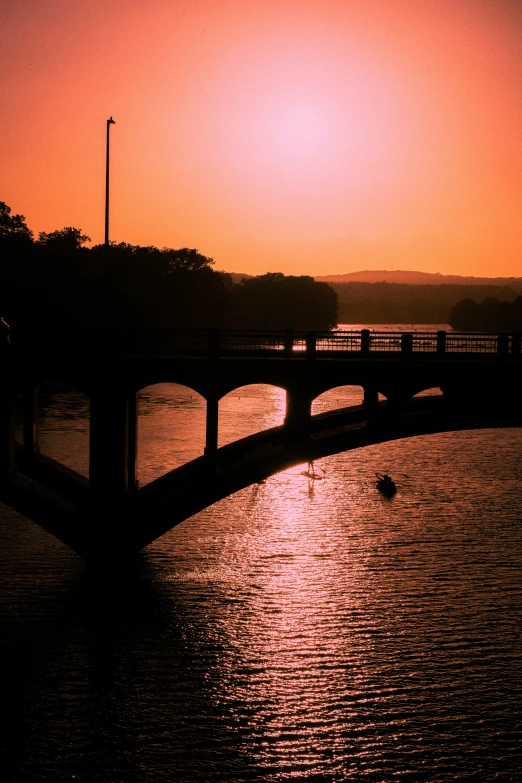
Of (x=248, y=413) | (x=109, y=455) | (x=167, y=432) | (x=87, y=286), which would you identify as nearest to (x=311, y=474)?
(x=167, y=432)

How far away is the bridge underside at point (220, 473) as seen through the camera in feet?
98.1

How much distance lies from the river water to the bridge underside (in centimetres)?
248

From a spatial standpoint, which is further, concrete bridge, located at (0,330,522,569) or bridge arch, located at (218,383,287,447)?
bridge arch, located at (218,383,287,447)

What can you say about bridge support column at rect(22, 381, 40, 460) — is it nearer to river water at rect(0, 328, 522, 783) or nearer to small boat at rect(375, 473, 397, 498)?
river water at rect(0, 328, 522, 783)

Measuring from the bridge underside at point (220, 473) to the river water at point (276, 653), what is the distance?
97.5 inches

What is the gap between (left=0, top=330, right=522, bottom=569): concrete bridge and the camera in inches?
1157

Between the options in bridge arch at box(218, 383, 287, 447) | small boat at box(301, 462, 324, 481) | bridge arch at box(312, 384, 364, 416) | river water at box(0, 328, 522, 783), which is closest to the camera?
river water at box(0, 328, 522, 783)

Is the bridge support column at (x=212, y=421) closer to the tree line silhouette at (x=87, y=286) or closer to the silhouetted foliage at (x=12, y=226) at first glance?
the tree line silhouette at (x=87, y=286)

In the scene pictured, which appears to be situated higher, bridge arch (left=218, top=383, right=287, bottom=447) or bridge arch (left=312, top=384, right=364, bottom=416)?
bridge arch (left=312, top=384, right=364, bottom=416)

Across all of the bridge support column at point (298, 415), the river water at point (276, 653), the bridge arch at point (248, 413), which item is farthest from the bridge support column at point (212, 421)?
the bridge arch at point (248, 413)

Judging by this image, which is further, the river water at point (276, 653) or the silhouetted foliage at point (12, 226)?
the silhouetted foliage at point (12, 226)

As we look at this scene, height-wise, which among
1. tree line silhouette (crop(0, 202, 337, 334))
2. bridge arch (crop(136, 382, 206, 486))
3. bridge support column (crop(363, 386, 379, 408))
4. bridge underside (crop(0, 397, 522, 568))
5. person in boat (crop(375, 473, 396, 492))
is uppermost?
tree line silhouette (crop(0, 202, 337, 334))

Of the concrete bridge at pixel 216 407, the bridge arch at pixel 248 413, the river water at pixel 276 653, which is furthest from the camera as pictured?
the bridge arch at pixel 248 413

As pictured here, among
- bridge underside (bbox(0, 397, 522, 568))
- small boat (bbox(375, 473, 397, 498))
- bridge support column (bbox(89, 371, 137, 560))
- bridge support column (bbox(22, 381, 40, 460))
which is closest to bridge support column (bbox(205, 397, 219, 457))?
bridge underside (bbox(0, 397, 522, 568))
